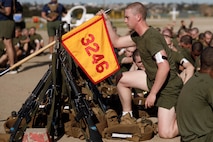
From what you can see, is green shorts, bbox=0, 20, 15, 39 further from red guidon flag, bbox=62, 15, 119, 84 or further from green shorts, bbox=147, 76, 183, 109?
green shorts, bbox=147, 76, 183, 109

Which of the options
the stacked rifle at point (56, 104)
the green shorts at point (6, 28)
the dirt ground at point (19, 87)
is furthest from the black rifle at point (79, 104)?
the green shorts at point (6, 28)

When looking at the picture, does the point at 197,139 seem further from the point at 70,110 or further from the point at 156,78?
the point at 70,110

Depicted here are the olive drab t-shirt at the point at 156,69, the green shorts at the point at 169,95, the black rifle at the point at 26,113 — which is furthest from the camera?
the green shorts at the point at 169,95

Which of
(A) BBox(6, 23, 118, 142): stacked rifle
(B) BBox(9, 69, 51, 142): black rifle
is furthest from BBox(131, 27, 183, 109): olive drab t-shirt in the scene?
(B) BBox(9, 69, 51, 142): black rifle

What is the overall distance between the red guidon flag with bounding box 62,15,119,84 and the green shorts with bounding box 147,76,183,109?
0.66 metres

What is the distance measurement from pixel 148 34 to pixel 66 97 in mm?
1354

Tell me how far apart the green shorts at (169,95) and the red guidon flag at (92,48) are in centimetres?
66

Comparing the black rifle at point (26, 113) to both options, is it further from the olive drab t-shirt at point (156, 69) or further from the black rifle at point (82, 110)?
the olive drab t-shirt at point (156, 69)

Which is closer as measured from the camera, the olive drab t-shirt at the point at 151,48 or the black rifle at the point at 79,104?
the black rifle at the point at 79,104

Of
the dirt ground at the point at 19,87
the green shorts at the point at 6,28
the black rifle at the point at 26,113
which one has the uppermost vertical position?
the green shorts at the point at 6,28

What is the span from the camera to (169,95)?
18.8ft

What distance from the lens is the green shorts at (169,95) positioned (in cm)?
572

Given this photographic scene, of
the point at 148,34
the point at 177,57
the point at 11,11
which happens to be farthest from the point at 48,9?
the point at 148,34

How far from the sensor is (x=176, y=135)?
18.9ft
